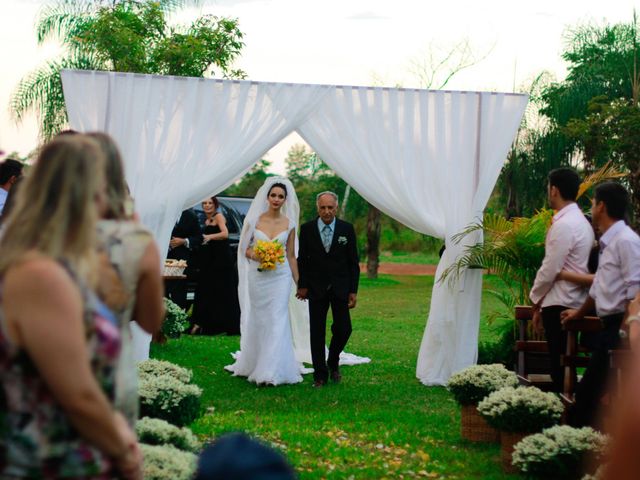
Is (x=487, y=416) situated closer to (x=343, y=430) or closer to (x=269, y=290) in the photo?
(x=343, y=430)

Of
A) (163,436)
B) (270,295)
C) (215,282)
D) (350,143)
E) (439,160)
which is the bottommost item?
(215,282)

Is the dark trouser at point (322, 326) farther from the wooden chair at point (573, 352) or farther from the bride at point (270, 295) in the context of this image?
the wooden chair at point (573, 352)

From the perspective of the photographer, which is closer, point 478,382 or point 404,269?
point 478,382

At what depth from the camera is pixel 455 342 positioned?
420 inches

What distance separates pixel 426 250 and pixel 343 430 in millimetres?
41235

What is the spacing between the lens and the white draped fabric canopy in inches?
391

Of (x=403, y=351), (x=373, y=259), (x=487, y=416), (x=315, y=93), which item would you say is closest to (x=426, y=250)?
(x=373, y=259)

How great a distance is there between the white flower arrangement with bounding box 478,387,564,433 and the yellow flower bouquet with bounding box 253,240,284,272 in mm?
4379

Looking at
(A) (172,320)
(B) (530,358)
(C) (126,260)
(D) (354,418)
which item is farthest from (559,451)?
(A) (172,320)

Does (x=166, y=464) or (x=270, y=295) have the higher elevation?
(x=270, y=295)

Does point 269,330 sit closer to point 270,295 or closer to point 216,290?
point 270,295

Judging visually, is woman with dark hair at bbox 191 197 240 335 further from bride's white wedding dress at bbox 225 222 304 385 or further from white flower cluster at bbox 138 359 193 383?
white flower cluster at bbox 138 359 193 383

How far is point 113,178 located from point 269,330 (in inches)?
319

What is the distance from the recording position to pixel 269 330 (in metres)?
10.9
